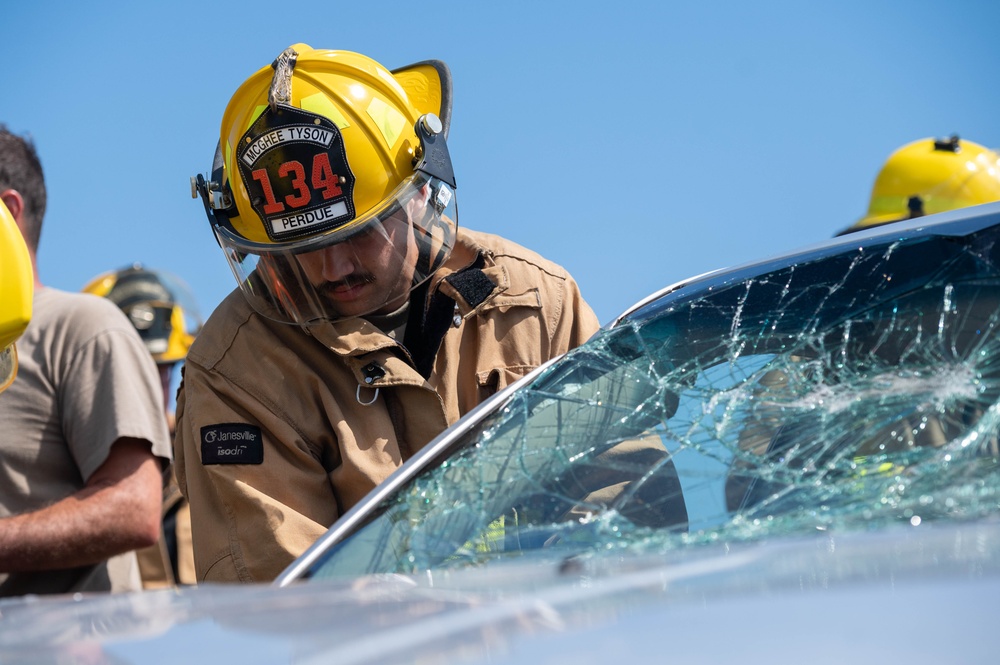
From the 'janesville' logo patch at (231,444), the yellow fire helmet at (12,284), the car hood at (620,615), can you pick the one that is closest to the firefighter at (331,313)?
the 'janesville' logo patch at (231,444)

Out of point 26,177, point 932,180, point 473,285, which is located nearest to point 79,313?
point 26,177

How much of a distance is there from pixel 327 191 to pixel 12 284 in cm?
91

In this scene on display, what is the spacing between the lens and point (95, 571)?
3.38m

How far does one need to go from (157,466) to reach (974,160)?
5.01 metres

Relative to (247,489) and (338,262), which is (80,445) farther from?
(338,262)

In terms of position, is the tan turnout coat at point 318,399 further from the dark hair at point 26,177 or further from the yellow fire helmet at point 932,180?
the yellow fire helmet at point 932,180

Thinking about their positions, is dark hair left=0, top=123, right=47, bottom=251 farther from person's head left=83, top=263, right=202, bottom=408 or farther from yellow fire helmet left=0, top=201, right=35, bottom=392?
person's head left=83, top=263, right=202, bottom=408

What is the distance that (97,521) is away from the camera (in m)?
3.17

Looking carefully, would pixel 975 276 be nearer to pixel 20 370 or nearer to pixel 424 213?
pixel 424 213

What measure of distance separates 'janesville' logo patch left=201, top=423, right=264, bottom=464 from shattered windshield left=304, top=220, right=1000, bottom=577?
3.30 ft

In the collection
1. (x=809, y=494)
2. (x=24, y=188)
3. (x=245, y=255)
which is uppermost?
(x=24, y=188)

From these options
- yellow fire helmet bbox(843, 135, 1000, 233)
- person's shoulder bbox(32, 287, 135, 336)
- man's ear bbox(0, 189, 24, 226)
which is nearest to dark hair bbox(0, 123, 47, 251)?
man's ear bbox(0, 189, 24, 226)

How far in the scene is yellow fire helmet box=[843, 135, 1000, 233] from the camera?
20.9 feet

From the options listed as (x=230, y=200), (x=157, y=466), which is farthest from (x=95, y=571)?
(x=230, y=200)
